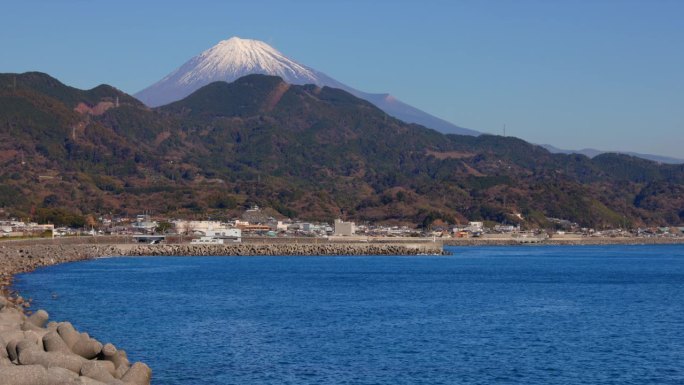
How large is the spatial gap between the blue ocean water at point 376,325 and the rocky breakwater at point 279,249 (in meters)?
36.9

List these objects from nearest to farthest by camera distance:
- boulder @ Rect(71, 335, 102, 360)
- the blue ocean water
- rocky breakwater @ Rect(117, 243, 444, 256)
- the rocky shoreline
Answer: the rocky shoreline, boulder @ Rect(71, 335, 102, 360), the blue ocean water, rocky breakwater @ Rect(117, 243, 444, 256)

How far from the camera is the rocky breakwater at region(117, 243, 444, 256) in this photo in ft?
369

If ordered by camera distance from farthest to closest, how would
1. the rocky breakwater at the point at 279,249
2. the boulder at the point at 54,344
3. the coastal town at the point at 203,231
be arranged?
the coastal town at the point at 203,231
the rocky breakwater at the point at 279,249
the boulder at the point at 54,344

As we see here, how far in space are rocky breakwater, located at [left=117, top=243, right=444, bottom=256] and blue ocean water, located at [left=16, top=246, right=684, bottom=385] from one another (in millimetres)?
36894

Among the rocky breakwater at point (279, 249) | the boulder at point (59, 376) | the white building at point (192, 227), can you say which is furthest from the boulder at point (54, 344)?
the white building at point (192, 227)

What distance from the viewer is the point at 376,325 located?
40.9 metres

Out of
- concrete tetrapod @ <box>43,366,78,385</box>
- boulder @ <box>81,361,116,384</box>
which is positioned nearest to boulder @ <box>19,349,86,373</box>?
boulder @ <box>81,361,116,384</box>

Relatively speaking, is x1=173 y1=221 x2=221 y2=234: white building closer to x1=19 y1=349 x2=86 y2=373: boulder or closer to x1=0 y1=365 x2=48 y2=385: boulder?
x1=19 y1=349 x2=86 y2=373: boulder

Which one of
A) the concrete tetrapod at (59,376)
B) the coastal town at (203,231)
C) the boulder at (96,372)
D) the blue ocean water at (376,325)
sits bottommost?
the blue ocean water at (376,325)

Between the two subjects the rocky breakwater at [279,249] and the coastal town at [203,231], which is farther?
the coastal town at [203,231]

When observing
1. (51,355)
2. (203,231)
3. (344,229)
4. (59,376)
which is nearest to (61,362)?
(51,355)

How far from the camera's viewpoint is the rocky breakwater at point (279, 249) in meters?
112

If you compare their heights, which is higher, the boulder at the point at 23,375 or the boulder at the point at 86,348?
the boulder at the point at 23,375

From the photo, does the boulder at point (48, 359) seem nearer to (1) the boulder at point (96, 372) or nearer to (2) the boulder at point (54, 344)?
(1) the boulder at point (96, 372)
